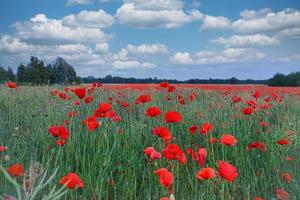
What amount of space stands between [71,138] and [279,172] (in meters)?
1.60

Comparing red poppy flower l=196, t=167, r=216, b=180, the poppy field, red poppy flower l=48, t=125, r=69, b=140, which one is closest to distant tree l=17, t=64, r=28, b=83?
the poppy field

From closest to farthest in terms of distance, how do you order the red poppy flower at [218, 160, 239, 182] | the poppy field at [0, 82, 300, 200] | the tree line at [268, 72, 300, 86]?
the red poppy flower at [218, 160, 239, 182], the poppy field at [0, 82, 300, 200], the tree line at [268, 72, 300, 86]

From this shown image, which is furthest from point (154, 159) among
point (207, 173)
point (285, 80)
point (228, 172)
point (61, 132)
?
point (285, 80)

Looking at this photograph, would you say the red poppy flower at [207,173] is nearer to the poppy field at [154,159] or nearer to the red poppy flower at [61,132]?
the poppy field at [154,159]

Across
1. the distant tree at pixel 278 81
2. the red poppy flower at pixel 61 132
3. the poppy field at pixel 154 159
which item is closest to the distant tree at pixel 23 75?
the distant tree at pixel 278 81

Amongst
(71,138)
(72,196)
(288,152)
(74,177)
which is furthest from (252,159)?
(74,177)

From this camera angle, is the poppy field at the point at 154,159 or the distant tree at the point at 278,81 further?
the distant tree at the point at 278,81

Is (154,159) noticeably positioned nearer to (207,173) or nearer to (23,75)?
(207,173)

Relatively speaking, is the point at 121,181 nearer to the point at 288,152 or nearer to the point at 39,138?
the point at 39,138

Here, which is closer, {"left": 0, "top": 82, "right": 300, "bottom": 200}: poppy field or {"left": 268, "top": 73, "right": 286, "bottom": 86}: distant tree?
{"left": 0, "top": 82, "right": 300, "bottom": 200}: poppy field

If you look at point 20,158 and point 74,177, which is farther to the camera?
point 20,158

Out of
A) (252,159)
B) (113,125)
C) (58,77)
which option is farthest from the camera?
(58,77)

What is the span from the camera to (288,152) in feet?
13.0

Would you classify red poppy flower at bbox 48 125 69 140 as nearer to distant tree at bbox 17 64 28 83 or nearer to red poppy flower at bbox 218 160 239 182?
red poppy flower at bbox 218 160 239 182
